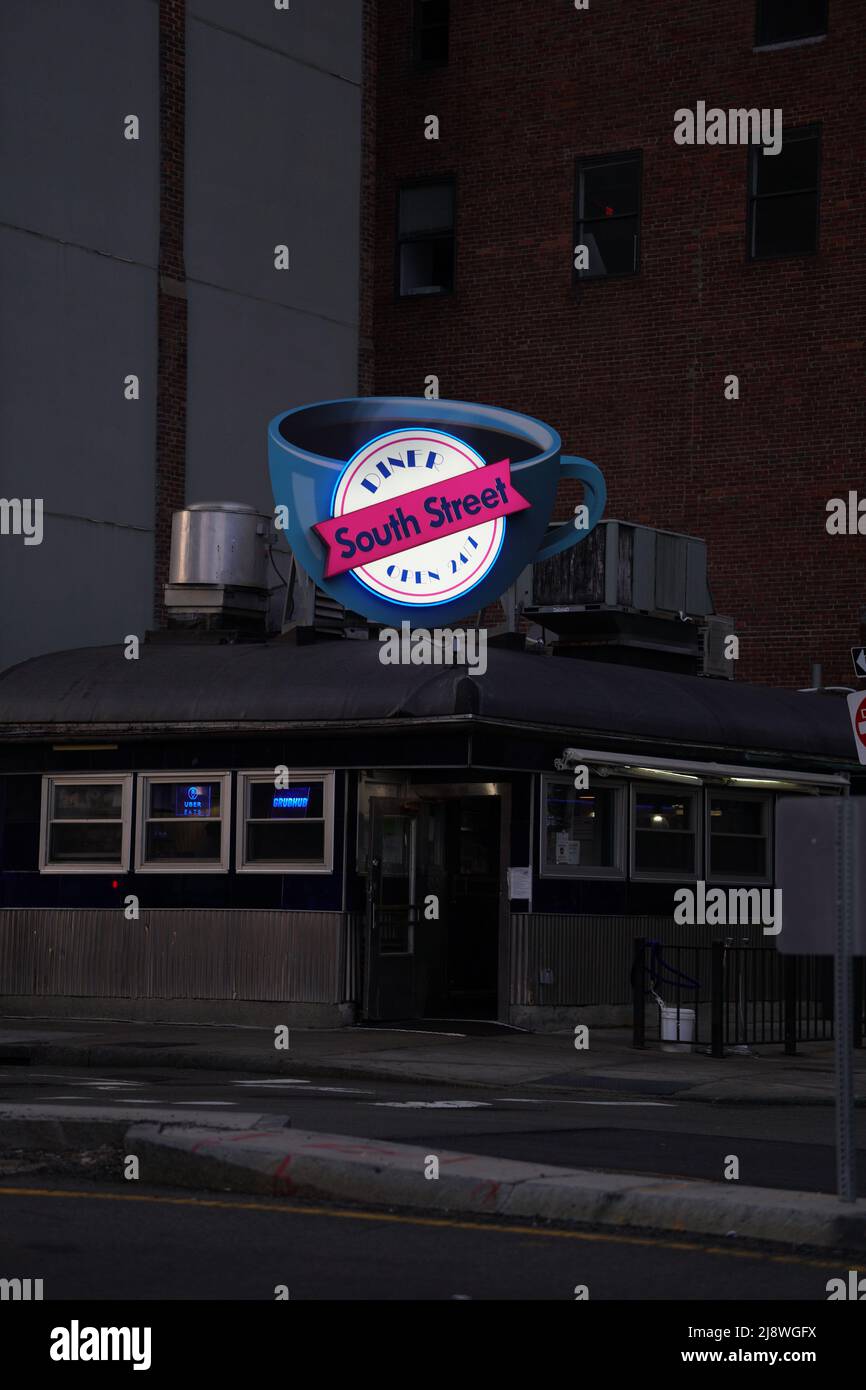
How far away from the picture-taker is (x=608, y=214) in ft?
112

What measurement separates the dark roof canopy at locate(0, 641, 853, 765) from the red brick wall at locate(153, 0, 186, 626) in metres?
5.22

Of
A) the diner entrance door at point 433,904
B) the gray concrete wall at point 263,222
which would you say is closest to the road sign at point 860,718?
the diner entrance door at point 433,904

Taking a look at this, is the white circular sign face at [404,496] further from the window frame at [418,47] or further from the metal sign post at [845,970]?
the metal sign post at [845,970]

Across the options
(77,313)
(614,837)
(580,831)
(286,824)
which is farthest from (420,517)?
(77,313)

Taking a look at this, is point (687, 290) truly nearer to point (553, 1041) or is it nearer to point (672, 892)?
point (672, 892)

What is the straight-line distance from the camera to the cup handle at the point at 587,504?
24.9 metres

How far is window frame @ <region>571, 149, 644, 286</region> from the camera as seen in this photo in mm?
33625

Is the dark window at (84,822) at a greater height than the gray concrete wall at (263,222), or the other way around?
the gray concrete wall at (263,222)

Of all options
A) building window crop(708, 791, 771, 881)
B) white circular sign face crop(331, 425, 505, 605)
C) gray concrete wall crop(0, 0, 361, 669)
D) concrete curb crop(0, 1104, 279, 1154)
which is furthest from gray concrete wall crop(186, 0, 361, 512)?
concrete curb crop(0, 1104, 279, 1154)

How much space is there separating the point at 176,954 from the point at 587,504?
7526 mm

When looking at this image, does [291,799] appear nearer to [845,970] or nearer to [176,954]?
[176,954]

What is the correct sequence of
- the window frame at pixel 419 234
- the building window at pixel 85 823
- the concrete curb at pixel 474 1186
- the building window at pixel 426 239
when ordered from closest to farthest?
the concrete curb at pixel 474 1186
the building window at pixel 85 823
the window frame at pixel 419 234
the building window at pixel 426 239

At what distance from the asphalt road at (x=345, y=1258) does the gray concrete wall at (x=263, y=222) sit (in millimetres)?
21380
